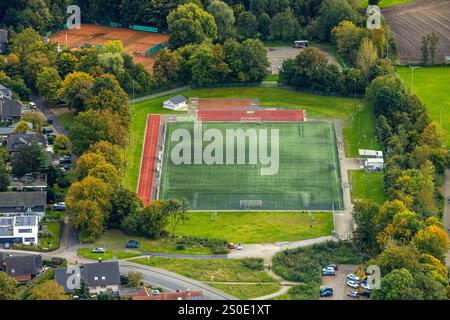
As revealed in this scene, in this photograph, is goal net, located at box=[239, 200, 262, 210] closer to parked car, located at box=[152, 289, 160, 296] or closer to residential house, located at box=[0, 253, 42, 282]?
parked car, located at box=[152, 289, 160, 296]

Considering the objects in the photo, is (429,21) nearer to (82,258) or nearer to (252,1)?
(252,1)

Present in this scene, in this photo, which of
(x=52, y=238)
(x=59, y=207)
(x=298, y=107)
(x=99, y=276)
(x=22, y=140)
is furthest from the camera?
(x=298, y=107)

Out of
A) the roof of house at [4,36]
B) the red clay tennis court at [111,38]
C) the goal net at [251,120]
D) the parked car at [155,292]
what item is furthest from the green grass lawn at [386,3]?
the parked car at [155,292]

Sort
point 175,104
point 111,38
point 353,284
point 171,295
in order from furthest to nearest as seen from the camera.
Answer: point 111,38
point 175,104
point 353,284
point 171,295

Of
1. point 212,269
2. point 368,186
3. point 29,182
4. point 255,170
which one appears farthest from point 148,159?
point 212,269

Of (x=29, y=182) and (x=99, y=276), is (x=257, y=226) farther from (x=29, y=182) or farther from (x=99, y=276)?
(x=29, y=182)

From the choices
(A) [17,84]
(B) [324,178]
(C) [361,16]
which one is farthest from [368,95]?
(A) [17,84]

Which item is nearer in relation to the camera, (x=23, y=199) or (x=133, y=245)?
(x=133, y=245)

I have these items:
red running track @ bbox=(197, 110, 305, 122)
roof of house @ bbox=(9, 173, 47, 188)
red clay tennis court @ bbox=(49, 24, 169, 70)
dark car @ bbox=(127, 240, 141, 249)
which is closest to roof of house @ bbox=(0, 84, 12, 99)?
red clay tennis court @ bbox=(49, 24, 169, 70)
